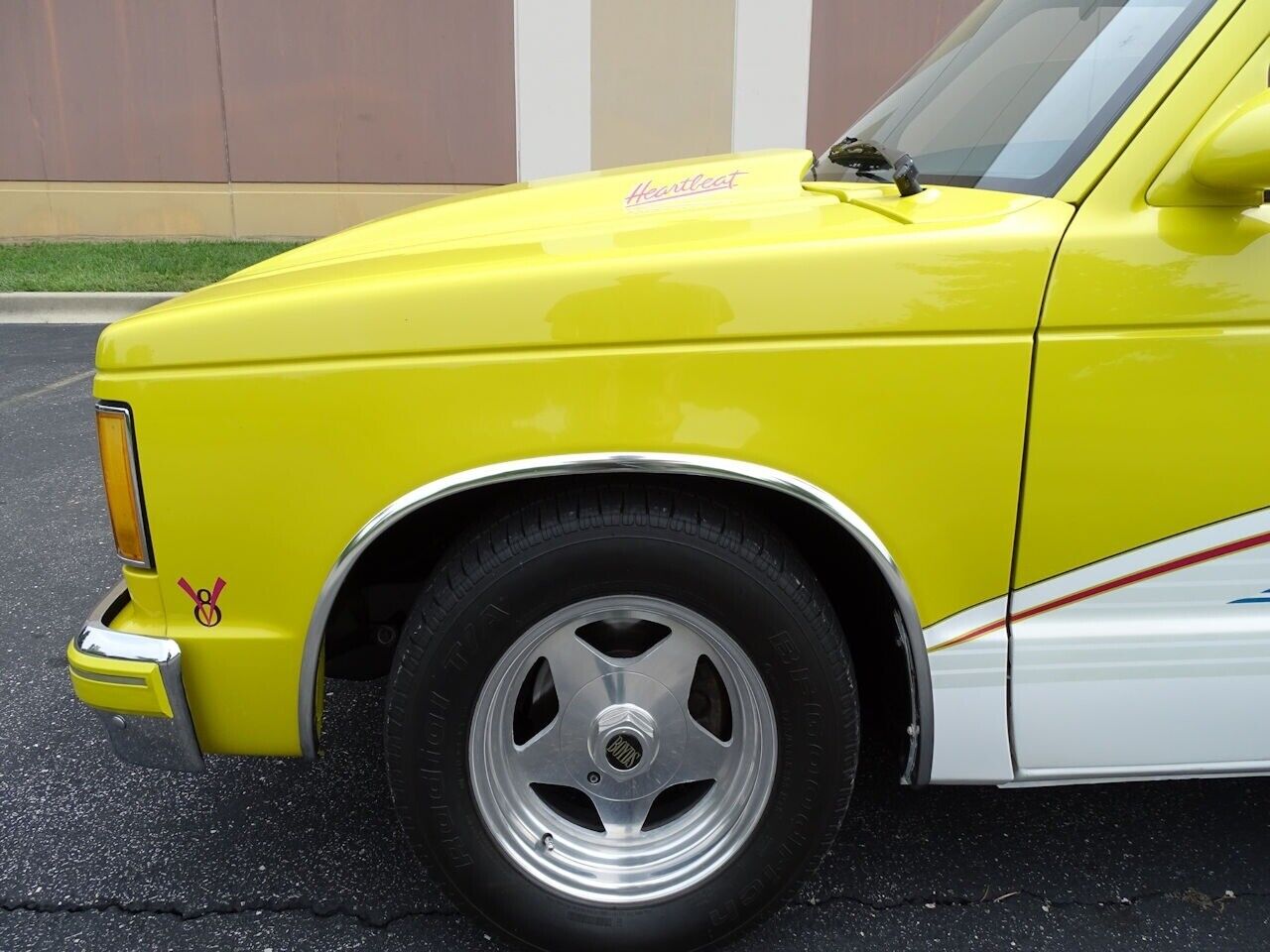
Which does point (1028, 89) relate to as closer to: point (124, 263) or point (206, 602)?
point (206, 602)

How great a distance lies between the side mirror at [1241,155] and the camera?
1526 mm

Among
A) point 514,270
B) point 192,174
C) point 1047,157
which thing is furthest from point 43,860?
point 192,174

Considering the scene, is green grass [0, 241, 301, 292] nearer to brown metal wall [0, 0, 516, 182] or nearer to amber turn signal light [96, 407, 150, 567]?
brown metal wall [0, 0, 516, 182]

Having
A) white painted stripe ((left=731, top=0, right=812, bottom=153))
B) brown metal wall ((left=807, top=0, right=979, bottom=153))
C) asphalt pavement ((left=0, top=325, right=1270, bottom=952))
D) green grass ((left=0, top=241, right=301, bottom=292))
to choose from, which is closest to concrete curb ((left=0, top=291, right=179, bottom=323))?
green grass ((left=0, top=241, right=301, bottom=292))

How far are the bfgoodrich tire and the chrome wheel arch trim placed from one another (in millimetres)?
92

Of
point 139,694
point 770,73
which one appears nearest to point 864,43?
point 770,73

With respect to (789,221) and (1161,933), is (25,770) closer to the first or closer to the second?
(789,221)

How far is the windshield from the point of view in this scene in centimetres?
177

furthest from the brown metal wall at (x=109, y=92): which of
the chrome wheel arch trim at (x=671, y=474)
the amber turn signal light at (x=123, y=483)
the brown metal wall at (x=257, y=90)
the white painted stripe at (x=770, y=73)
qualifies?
the chrome wheel arch trim at (x=671, y=474)

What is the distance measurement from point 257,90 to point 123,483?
10059mm

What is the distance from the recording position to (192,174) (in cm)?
1066

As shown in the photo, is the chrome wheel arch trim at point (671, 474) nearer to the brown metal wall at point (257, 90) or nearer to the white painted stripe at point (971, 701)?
the white painted stripe at point (971, 701)

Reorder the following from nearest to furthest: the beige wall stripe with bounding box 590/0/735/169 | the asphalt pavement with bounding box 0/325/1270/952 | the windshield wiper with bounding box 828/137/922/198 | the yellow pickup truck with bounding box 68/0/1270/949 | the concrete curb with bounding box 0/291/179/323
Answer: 1. the yellow pickup truck with bounding box 68/0/1270/949
2. the windshield wiper with bounding box 828/137/922/198
3. the asphalt pavement with bounding box 0/325/1270/952
4. the concrete curb with bounding box 0/291/179/323
5. the beige wall stripe with bounding box 590/0/735/169

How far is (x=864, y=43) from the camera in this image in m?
10.3
